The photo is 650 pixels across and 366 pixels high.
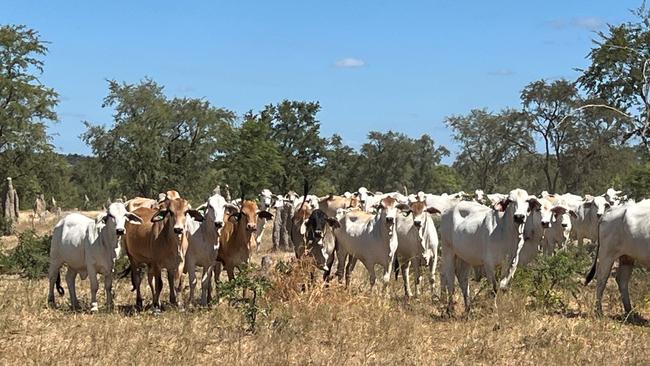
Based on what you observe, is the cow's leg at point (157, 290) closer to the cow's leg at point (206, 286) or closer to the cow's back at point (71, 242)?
the cow's leg at point (206, 286)

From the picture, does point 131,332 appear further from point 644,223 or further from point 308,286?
point 644,223

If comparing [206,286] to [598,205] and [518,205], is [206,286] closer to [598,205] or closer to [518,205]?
[518,205]

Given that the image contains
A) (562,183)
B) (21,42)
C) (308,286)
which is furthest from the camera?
(562,183)

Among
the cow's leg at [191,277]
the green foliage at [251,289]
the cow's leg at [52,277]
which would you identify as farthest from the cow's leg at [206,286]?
the cow's leg at [52,277]

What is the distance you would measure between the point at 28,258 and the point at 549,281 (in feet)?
38.8

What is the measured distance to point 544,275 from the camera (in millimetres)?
13547

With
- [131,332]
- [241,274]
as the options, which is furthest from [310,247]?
[131,332]

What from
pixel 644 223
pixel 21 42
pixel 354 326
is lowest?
pixel 354 326

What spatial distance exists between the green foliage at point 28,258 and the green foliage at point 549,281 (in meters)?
10.5

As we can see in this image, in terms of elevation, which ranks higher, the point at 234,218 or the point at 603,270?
the point at 234,218

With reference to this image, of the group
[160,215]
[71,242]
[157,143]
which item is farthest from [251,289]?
[157,143]

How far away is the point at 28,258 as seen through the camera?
1920 centimetres

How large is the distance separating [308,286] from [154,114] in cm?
3390

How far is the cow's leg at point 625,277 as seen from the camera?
42.5ft
